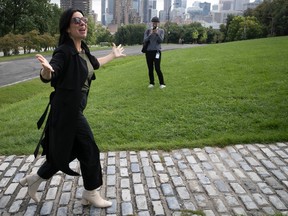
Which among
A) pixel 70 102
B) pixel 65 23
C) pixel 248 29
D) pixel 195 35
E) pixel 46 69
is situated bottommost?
pixel 195 35

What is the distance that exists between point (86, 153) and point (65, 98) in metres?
0.66

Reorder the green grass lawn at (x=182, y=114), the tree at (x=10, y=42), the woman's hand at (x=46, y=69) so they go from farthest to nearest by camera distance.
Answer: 1. the tree at (x=10, y=42)
2. the green grass lawn at (x=182, y=114)
3. the woman's hand at (x=46, y=69)

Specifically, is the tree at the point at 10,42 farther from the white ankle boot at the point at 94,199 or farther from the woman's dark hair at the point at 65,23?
the white ankle boot at the point at 94,199

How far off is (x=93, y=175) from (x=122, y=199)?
0.57 metres

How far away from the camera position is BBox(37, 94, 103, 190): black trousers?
3.35m

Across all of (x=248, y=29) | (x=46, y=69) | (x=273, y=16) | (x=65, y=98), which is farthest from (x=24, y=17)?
(x=46, y=69)

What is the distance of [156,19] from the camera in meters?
8.79

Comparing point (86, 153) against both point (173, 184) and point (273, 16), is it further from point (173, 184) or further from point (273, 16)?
point (273, 16)

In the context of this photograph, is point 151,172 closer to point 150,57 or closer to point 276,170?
A: point 276,170

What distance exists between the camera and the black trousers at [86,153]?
3.35 metres

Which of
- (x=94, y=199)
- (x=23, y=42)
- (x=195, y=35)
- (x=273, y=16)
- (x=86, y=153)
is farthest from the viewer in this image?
(x=195, y=35)

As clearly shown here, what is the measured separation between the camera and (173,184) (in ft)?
13.7

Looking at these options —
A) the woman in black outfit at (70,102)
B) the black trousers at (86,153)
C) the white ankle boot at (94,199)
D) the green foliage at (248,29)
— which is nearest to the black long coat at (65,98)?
the woman in black outfit at (70,102)

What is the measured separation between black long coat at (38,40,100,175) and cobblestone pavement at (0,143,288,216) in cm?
85
